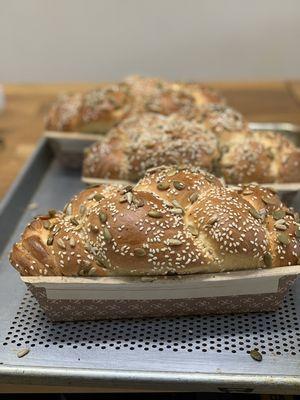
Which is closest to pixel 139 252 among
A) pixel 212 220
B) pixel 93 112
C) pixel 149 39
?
pixel 212 220

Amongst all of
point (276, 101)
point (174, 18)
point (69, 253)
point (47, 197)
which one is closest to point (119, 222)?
point (69, 253)

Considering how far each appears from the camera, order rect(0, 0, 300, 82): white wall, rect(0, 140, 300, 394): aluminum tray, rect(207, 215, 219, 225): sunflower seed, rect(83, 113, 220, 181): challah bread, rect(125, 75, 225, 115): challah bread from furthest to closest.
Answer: rect(0, 0, 300, 82): white wall → rect(125, 75, 225, 115): challah bread → rect(83, 113, 220, 181): challah bread → rect(207, 215, 219, 225): sunflower seed → rect(0, 140, 300, 394): aluminum tray

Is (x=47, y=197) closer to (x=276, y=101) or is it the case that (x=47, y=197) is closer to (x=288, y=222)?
(x=288, y=222)

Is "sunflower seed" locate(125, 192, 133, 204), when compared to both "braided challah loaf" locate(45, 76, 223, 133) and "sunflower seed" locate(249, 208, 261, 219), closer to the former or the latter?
"sunflower seed" locate(249, 208, 261, 219)

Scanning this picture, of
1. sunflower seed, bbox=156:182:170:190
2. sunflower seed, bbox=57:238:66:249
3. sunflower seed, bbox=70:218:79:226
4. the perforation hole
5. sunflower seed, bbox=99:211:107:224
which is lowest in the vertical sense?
the perforation hole

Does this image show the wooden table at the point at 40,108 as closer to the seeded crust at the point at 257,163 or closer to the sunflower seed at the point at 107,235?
the seeded crust at the point at 257,163

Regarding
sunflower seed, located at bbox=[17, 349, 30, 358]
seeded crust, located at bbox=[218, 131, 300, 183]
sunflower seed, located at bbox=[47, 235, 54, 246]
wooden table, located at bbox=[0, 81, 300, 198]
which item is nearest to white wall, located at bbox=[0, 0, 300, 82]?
wooden table, located at bbox=[0, 81, 300, 198]

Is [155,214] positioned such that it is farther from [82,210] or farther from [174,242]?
[82,210]
